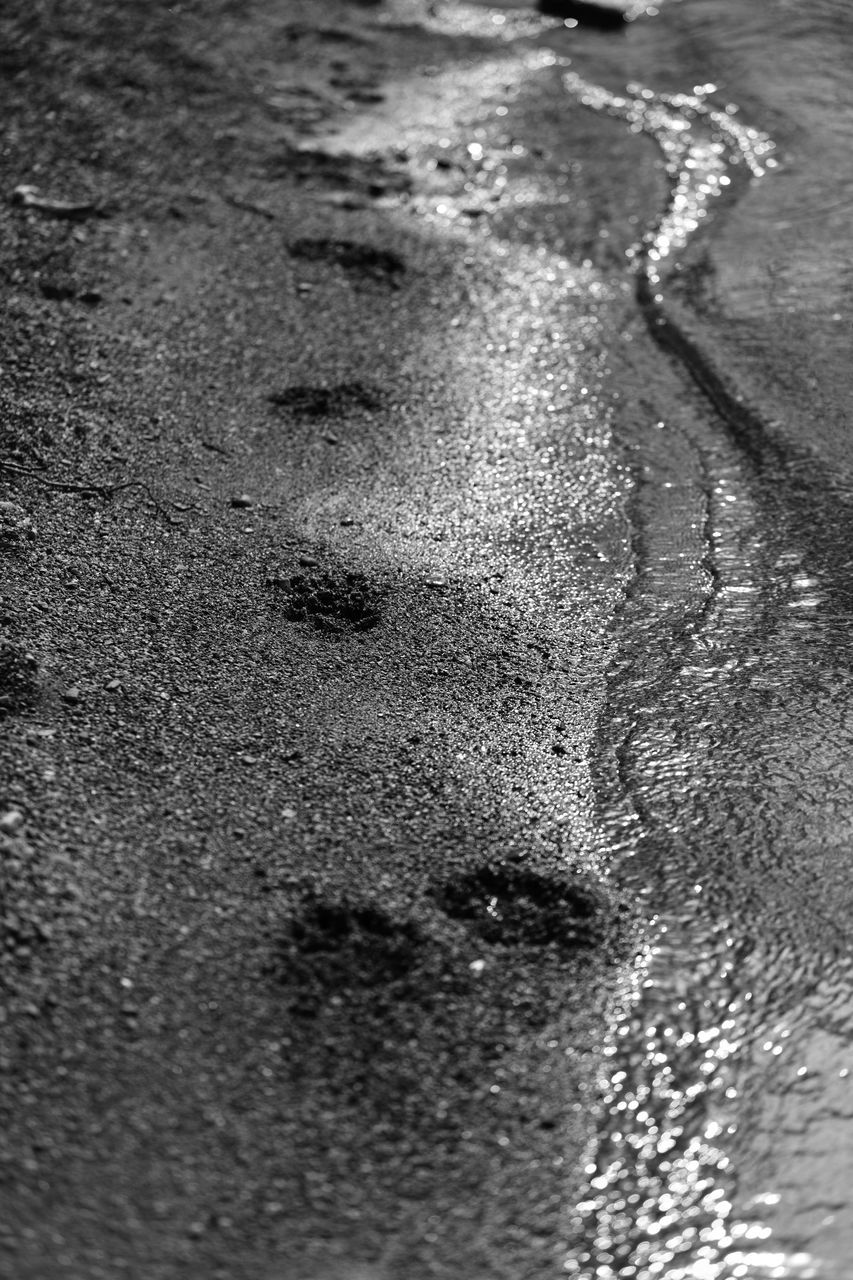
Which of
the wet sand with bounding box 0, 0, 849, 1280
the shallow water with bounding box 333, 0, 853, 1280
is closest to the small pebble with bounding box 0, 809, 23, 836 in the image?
the wet sand with bounding box 0, 0, 849, 1280

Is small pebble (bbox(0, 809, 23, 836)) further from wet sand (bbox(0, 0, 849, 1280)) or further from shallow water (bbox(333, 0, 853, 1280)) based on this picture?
shallow water (bbox(333, 0, 853, 1280))

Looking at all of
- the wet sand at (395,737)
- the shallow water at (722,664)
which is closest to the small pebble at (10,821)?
the wet sand at (395,737)

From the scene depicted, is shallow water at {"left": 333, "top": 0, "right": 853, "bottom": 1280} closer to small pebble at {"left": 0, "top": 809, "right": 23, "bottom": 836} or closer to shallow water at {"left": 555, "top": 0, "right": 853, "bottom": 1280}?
shallow water at {"left": 555, "top": 0, "right": 853, "bottom": 1280}

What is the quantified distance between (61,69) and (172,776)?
4.41 m

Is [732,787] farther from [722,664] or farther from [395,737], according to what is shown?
[395,737]

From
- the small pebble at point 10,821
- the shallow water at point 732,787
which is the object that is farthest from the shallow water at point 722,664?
the small pebble at point 10,821

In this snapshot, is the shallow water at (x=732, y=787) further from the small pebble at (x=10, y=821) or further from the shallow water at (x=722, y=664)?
the small pebble at (x=10, y=821)

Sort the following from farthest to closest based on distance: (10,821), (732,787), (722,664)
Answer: (722,664)
(732,787)
(10,821)

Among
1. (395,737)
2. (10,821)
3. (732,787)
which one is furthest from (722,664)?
(10,821)

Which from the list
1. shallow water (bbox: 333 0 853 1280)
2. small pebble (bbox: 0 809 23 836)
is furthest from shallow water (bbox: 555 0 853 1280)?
small pebble (bbox: 0 809 23 836)

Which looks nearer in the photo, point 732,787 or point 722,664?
point 732,787

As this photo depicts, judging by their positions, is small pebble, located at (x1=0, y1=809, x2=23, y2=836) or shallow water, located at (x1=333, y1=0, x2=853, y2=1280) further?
small pebble, located at (x1=0, y1=809, x2=23, y2=836)

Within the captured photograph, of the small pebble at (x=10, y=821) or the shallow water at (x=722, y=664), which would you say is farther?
the small pebble at (x=10, y=821)

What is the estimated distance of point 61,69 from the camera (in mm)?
6164
